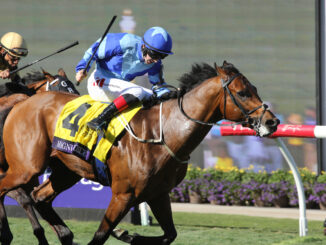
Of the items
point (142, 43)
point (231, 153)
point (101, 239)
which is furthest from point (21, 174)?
point (231, 153)

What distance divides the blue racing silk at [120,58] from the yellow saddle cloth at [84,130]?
30cm

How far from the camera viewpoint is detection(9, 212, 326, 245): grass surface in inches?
248

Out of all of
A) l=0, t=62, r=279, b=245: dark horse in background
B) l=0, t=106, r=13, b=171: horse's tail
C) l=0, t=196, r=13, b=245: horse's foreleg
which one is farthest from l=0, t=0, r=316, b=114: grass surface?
l=0, t=62, r=279, b=245: dark horse in background

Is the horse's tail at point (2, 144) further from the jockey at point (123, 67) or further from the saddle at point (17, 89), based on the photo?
the jockey at point (123, 67)

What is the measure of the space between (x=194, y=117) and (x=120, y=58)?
0.85 m

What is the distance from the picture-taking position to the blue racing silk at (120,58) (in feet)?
17.7

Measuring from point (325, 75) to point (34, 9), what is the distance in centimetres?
505

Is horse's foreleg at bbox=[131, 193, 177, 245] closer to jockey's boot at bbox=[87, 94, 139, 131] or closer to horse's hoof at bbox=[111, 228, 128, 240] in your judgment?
horse's hoof at bbox=[111, 228, 128, 240]

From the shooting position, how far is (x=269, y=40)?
36.3 feet

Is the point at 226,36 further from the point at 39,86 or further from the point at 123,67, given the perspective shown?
the point at 123,67

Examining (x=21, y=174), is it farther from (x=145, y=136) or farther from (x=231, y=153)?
(x=231, y=153)

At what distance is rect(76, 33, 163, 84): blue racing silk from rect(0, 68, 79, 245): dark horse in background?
928 millimetres

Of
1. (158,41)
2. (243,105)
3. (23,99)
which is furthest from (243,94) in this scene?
(23,99)

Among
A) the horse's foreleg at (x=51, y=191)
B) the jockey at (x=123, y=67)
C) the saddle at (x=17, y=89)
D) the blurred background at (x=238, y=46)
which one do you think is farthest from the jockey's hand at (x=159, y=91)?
the blurred background at (x=238, y=46)
